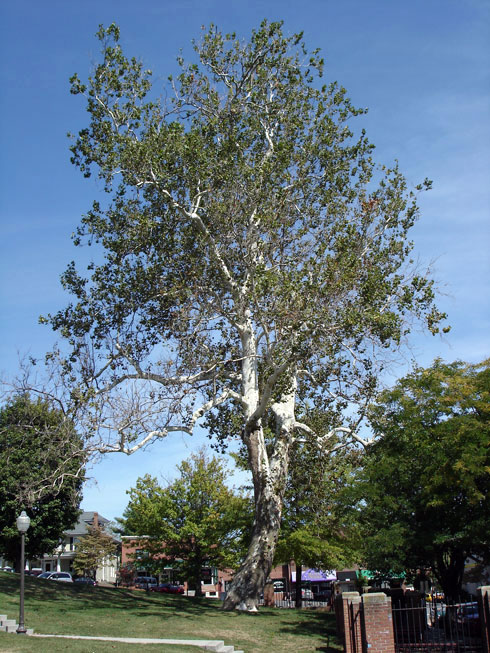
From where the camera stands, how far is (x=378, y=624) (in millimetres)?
14688

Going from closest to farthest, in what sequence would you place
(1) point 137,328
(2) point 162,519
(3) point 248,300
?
(3) point 248,300 → (1) point 137,328 → (2) point 162,519

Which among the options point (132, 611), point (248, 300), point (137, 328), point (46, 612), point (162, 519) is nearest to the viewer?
point (46, 612)

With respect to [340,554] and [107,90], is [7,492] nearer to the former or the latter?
[340,554]

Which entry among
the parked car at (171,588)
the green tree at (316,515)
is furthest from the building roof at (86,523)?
the green tree at (316,515)

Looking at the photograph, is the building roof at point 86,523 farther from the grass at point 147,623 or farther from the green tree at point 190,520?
the grass at point 147,623

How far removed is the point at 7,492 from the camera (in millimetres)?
33250

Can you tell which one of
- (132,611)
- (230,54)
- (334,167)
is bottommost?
(132,611)

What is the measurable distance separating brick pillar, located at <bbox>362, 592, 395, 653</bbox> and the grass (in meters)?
1.99

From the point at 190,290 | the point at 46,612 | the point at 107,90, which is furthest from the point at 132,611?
the point at 107,90

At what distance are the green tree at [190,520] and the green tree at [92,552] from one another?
17181mm

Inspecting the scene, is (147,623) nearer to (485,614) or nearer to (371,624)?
(371,624)

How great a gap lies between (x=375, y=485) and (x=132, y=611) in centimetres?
925

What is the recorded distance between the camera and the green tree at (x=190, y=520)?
38.3 meters

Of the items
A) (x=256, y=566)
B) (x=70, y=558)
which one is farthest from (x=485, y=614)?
(x=70, y=558)
